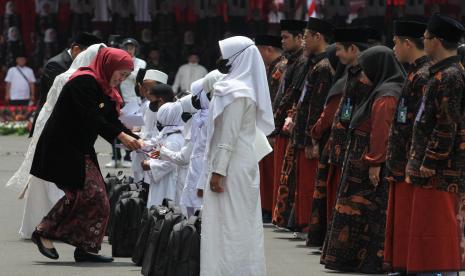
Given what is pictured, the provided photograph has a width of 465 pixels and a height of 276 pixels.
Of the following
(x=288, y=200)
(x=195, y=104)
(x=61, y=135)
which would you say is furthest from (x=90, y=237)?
(x=288, y=200)

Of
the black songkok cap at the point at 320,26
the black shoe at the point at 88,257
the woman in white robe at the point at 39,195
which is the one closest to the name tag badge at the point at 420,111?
the black shoe at the point at 88,257

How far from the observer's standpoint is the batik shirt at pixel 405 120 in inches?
397

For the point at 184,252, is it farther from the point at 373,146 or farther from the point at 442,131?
the point at 442,131

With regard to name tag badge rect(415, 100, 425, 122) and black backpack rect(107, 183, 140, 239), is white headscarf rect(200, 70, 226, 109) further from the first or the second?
name tag badge rect(415, 100, 425, 122)

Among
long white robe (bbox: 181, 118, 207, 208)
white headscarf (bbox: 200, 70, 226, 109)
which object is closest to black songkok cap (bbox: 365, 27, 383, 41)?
white headscarf (bbox: 200, 70, 226, 109)

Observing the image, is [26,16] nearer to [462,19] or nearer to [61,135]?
[462,19]

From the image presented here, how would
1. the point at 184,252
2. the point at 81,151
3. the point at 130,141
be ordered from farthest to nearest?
the point at 81,151 → the point at 130,141 → the point at 184,252

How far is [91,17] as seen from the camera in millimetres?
32938

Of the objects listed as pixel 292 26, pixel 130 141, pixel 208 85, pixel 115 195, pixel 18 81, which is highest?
pixel 292 26

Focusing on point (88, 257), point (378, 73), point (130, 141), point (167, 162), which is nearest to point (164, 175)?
point (167, 162)

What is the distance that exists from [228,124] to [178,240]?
92 centimetres

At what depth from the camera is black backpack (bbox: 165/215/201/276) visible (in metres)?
10.2

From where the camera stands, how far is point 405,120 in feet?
33.3

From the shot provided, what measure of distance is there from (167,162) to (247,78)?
3.44 metres
